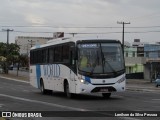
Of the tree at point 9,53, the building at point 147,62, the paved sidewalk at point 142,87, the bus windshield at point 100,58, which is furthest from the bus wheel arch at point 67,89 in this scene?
the tree at point 9,53

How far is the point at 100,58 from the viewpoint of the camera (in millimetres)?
23766

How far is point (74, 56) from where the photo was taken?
2397 cm

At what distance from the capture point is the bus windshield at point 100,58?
23703 mm

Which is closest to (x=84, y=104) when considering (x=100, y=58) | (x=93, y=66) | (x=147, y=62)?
(x=93, y=66)

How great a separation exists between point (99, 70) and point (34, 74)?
34.1 feet

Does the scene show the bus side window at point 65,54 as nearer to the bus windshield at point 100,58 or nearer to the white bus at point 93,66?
the white bus at point 93,66

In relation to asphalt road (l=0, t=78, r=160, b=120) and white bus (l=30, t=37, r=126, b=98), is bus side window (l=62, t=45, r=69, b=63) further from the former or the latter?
asphalt road (l=0, t=78, r=160, b=120)

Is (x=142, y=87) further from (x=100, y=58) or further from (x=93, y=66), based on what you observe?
(x=93, y=66)

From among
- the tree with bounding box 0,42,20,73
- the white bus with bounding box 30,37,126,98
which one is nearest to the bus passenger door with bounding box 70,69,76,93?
the white bus with bounding box 30,37,126,98

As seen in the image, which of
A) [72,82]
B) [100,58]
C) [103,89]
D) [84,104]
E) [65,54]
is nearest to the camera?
[84,104]

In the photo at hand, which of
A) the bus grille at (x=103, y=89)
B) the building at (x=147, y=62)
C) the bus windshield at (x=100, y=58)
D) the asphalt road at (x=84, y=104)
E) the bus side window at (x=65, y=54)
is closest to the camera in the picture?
the asphalt road at (x=84, y=104)

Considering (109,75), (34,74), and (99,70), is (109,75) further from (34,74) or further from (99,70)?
(34,74)

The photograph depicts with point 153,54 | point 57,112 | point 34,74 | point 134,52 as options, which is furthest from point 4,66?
point 57,112

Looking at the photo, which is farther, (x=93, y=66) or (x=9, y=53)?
(x=9, y=53)
